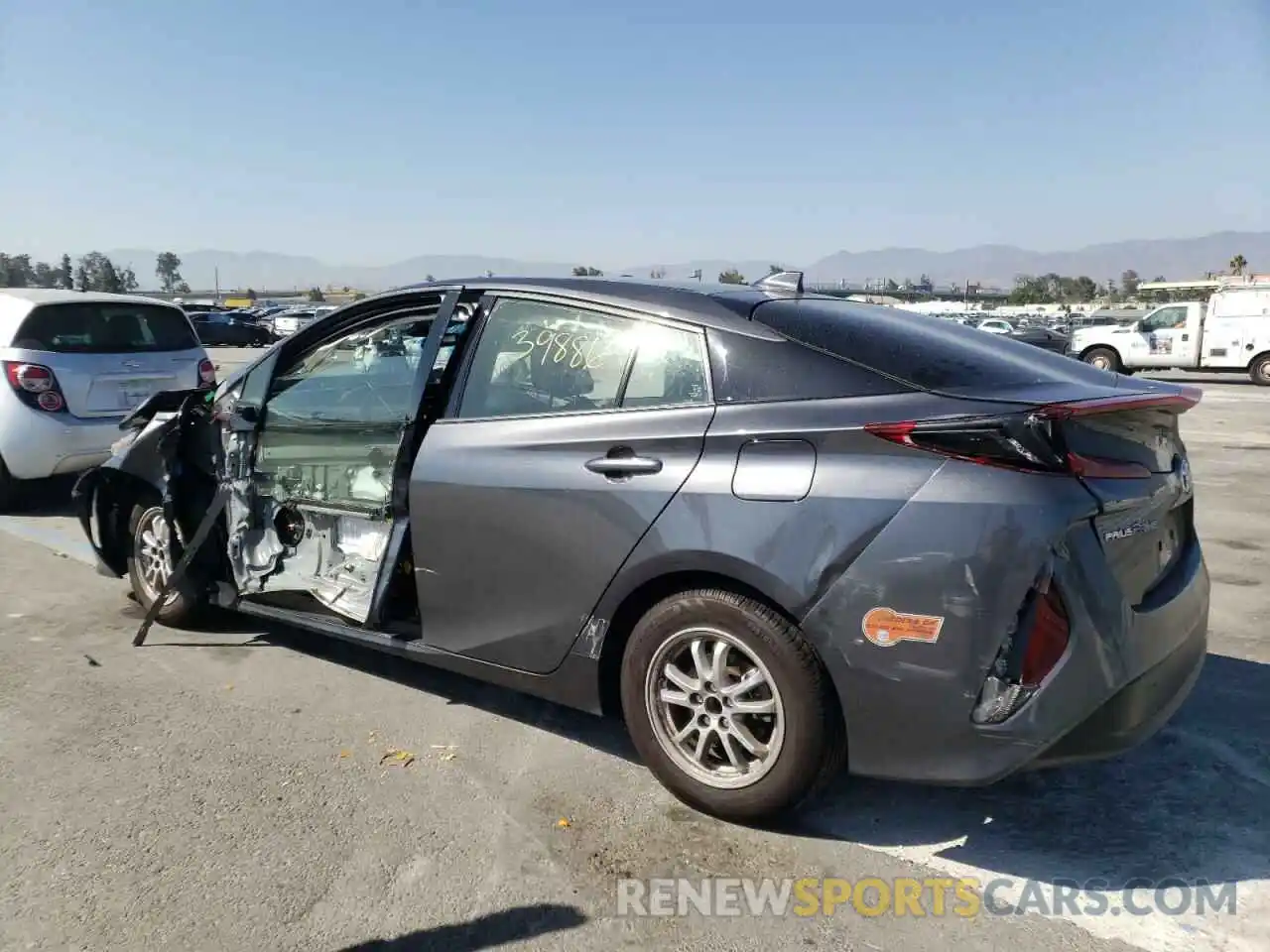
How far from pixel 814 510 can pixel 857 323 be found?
2.71ft

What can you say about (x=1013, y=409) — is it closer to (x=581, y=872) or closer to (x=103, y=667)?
(x=581, y=872)

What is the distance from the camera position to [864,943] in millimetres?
2441

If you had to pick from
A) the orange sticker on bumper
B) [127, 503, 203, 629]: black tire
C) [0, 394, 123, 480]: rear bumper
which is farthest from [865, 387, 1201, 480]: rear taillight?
[0, 394, 123, 480]: rear bumper

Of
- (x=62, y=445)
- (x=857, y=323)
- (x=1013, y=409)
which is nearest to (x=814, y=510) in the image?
(x=1013, y=409)

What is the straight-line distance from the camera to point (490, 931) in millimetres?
2486

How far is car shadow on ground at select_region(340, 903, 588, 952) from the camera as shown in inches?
95.6

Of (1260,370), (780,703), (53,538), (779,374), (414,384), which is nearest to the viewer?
(780,703)

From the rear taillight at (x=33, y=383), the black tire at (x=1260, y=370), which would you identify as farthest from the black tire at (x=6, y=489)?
the black tire at (x=1260, y=370)

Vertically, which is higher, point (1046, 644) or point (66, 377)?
point (66, 377)

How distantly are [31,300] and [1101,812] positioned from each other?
7.85 metres

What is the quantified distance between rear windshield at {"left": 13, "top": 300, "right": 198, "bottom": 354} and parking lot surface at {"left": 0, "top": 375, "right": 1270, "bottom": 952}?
151 inches

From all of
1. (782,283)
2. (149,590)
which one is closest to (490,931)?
(782,283)

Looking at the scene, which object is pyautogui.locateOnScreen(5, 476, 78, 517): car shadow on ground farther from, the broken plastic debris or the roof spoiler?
the roof spoiler

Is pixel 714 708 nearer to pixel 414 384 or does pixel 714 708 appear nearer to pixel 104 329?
pixel 414 384
